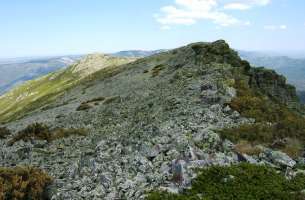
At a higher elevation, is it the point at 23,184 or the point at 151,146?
the point at 151,146

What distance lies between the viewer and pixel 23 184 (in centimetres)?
1786

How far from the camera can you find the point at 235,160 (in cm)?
1917

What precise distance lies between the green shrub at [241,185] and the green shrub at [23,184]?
598 cm

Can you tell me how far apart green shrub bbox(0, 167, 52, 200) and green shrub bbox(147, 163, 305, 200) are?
235 inches

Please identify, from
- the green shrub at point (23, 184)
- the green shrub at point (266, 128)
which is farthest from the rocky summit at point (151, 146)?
the green shrub at point (23, 184)

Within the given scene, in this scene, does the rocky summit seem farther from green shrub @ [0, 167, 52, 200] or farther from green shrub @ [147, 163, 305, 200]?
green shrub @ [147, 163, 305, 200]

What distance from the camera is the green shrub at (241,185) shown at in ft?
52.0

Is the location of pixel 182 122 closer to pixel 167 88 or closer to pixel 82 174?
pixel 82 174

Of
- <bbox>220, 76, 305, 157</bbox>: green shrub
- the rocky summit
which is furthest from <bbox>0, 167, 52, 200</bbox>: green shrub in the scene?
<bbox>220, 76, 305, 157</bbox>: green shrub

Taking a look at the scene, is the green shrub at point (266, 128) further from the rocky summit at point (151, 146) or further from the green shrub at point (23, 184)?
the green shrub at point (23, 184)

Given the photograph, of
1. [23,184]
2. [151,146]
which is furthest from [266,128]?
[23,184]

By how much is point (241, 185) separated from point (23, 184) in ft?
32.9

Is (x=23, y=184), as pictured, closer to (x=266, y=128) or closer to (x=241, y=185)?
(x=241, y=185)

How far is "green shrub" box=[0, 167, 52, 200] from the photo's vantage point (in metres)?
17.5
